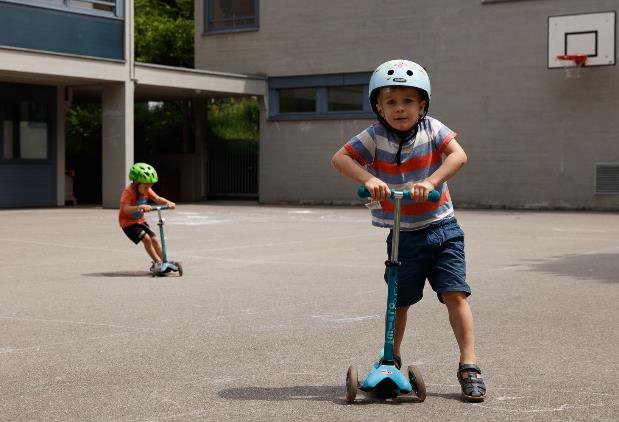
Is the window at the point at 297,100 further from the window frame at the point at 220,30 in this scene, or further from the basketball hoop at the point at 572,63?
the basketball hoop at the point at 572,63

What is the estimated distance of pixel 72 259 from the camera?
555 inches

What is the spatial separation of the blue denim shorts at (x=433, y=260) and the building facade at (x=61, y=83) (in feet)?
65.6

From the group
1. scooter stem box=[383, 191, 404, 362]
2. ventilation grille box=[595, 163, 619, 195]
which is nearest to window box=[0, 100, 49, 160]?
ventilation grille box=[595, 163, 619, 195]

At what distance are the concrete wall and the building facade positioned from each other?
261 centimetres

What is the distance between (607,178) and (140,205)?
60.3 feet

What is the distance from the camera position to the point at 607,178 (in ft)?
91.7

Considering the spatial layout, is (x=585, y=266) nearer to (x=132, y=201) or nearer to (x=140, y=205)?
(x=140, y=205)

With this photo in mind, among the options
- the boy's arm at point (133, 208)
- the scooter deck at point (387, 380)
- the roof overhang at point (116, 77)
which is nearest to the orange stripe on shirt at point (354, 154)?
the scooter deck at point (387, 380)

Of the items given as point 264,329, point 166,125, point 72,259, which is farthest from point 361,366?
point 166,125

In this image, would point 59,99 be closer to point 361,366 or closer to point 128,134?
point 128,134

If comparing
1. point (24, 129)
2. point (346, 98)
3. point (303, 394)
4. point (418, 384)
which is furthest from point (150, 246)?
point (346, 98)

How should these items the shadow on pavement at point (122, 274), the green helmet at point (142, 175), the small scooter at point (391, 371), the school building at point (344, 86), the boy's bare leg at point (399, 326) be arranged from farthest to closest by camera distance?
the school building at point (344, 86) → the green helmet at point (142, 175) → the shadow on pavement at point (122, 274) → the boy's bare leg at point (399, 326) → the small scooter at point (391, 371)

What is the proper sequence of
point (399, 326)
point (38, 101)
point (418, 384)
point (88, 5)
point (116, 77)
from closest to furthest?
point (418, 384)
point (399, 326)
point (88, 5)
point (116, 77)
point (38, 101)

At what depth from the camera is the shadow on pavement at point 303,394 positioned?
5.46 m
